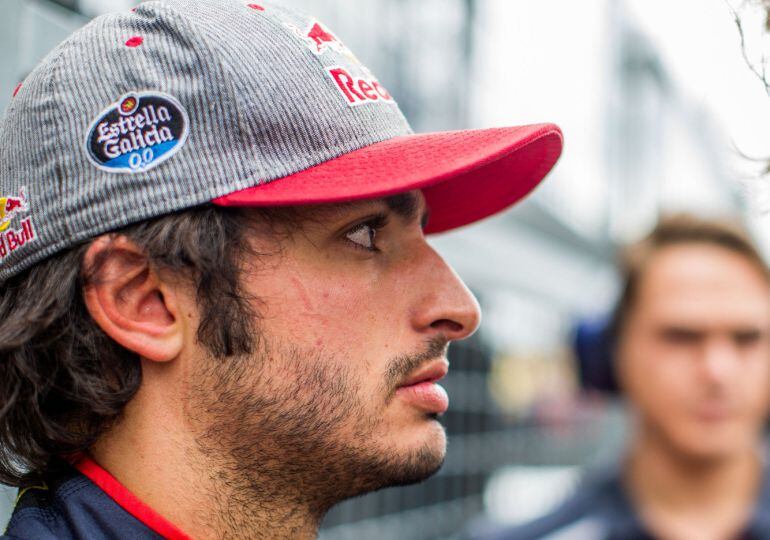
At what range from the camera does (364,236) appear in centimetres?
171

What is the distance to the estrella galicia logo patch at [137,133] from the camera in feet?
5.01

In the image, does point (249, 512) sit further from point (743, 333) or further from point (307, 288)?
point (743, 333)

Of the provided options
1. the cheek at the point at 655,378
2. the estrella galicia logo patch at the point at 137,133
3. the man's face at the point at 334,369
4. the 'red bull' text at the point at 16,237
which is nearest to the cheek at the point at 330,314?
the man's face at the point at 334,369

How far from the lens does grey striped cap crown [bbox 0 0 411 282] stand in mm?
1531

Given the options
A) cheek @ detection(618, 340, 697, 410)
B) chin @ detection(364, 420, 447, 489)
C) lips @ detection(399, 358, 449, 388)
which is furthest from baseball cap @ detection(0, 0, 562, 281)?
cheek @ detection(618, 340, 697, 410)

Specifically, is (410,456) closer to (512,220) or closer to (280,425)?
(280,425)

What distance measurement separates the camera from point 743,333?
306 centimetres

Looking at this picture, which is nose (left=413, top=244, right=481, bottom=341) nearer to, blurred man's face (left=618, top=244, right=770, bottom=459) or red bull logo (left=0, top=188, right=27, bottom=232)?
red bull logo (left=0, top=188, right=27, bottom=232)

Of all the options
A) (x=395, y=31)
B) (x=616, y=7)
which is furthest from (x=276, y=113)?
(x=616, y=7)

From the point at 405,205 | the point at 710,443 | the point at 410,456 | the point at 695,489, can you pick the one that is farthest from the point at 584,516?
the point at 405,205

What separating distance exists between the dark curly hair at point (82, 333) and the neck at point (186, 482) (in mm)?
53

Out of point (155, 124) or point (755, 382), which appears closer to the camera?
point (155, 124)

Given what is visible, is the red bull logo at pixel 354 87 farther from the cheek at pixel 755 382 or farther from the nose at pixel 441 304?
the cheek at pixel 755 382

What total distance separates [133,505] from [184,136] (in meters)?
0.64
